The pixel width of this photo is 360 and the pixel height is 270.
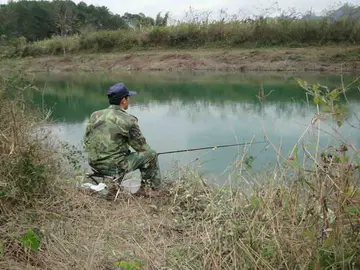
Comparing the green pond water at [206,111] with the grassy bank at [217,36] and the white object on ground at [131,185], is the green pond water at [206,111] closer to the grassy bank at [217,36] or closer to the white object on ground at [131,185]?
the white object on ground at [131,185]

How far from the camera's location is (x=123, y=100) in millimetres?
3348

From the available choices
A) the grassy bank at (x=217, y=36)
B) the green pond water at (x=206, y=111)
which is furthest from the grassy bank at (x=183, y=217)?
the grassy bank at (x=217, y=36)

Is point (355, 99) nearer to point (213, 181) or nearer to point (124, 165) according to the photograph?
point (213, 181)

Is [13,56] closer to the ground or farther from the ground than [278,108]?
farther from the ground

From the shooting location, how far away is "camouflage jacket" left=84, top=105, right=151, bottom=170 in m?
3.20

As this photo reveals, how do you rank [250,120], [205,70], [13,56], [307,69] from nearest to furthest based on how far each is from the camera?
[13,56] → [250,120] → [307,69] → [205,70]

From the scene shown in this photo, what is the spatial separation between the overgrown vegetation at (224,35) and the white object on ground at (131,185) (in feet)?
44.2

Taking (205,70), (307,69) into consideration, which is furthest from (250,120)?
(205,70)

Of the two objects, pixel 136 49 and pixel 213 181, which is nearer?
pixel 213 181

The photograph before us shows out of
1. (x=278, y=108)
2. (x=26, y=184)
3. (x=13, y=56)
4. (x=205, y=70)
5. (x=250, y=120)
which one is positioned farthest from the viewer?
(x=205, y=70)

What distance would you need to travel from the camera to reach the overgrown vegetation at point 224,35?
49.9ft

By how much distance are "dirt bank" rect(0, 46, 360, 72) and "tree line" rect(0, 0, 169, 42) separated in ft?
7.92

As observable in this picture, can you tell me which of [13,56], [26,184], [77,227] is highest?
[13,56]

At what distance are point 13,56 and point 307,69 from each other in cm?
1126
